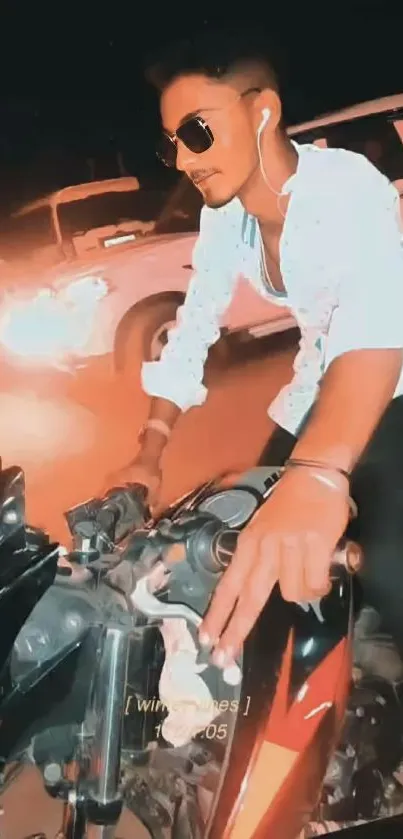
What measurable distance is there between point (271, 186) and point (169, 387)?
0.36 m

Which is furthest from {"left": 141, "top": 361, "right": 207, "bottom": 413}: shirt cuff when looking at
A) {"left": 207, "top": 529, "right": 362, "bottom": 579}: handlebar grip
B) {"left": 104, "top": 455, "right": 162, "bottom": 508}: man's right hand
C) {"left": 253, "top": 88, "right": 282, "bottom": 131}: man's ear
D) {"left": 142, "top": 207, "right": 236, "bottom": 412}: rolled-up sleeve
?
{"left": 253, "top": 88, "right": 282, "bottom": 131}: man's ear

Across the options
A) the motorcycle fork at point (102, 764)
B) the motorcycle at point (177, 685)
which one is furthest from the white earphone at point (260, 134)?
the motorcycle fork at point (102, 764)

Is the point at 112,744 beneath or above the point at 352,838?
above

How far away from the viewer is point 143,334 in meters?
1.50

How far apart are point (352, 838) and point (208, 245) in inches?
37.6

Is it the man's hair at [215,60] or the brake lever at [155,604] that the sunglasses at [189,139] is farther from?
the brake lever at [155,604]

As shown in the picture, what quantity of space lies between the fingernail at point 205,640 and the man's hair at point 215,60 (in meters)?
0.81

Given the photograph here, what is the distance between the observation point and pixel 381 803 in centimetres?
160

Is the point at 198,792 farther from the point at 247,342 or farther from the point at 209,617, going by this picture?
the point at 247,342

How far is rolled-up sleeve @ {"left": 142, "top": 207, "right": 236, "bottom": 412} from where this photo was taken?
4.99 feet

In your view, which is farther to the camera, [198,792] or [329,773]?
[329,773]

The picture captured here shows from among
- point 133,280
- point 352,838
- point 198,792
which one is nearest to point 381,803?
point 352,838

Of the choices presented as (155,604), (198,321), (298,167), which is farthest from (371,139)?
(155,604)

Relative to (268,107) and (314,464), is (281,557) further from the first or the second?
(268,107)
